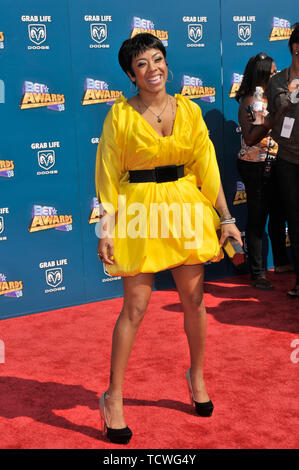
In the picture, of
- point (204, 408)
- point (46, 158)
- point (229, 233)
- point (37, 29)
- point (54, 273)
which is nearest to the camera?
point (229, 233)

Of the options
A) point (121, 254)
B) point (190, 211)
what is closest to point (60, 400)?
point (121, 254)

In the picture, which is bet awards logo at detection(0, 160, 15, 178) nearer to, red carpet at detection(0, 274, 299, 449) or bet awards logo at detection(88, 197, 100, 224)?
bet awards logo at detection(88, 197, 100, 224)

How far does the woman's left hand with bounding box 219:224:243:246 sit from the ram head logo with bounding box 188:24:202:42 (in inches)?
97.0

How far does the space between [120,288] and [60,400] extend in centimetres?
171

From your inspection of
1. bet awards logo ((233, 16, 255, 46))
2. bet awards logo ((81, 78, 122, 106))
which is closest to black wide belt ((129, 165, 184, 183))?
bet awards logo ((81, 78, 122, 106))

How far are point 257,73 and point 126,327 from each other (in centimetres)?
250

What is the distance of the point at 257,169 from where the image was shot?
453cm

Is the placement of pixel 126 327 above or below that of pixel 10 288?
above

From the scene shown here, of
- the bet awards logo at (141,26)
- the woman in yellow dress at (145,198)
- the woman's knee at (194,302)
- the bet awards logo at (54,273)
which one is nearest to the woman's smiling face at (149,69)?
the woman in yellow dress at (145,198)

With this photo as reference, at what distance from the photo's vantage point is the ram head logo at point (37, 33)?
4039 mm

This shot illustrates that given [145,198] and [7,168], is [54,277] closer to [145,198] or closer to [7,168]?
[7,168]

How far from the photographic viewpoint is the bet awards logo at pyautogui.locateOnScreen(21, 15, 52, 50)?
13.2ft

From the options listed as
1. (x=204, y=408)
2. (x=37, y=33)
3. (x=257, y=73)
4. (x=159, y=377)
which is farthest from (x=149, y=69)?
(x=257, y=73)

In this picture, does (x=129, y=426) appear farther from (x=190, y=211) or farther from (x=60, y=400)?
(x=190, y=211)
